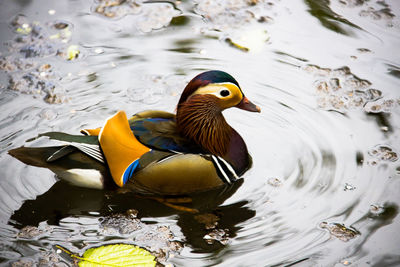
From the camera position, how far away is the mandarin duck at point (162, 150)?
5090 millimetres

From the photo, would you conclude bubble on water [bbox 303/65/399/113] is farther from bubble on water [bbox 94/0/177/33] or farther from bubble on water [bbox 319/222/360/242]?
bubble on water [bbox 94/0/177/33]

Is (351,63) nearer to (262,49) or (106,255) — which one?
(262,49)

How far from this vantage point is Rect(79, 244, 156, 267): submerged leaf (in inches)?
182

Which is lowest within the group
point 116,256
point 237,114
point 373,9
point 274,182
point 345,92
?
point 116,256

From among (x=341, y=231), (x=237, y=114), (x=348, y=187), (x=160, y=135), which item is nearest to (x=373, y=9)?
(x=237, y=114)

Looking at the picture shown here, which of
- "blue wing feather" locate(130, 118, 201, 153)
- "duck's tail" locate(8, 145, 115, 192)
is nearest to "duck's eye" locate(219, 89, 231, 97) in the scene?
"blue wing feather" locate(130, 118, 201, 153)

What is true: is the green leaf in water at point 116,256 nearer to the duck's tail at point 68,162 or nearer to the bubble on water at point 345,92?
the duck's tail at point 68,162

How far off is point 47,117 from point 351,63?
3.47 meters

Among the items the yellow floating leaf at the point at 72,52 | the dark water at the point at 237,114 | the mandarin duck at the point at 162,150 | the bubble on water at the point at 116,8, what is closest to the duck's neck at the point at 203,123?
the mandarin duck at the point at 162,150

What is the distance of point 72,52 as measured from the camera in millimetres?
6984

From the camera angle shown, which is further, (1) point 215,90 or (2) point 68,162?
(1) point 215,90

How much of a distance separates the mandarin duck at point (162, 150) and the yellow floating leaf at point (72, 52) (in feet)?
6.08

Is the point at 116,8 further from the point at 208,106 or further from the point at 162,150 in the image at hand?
the point at 162,150

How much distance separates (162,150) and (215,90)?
72cm
